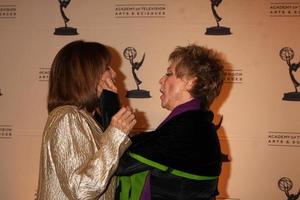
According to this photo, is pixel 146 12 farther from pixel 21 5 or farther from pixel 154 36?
pixel 21 5

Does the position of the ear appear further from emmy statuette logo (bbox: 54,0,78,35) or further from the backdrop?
emmy statuette logo (bbox: 54,0,78,35)

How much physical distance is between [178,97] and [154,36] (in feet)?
3.06

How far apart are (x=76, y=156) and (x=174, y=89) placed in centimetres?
41

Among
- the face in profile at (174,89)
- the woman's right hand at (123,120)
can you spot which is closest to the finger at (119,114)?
the woman's right hand at (123,120)

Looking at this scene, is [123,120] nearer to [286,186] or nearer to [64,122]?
[64,122]

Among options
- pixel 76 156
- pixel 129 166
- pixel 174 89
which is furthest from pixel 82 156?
pixel 174 89

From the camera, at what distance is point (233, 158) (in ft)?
6.61

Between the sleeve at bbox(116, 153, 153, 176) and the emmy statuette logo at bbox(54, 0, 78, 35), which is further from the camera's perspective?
the emmy statuette logo at bbox(54, 0, 78, 35)

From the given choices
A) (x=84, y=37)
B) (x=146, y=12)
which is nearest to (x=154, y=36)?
(x=146, y=12)

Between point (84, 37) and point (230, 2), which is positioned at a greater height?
point (230, 2)

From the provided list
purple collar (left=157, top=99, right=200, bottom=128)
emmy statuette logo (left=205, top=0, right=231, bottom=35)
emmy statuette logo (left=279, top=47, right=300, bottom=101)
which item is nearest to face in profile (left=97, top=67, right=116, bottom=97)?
purple collar (left=157, top=99, right=200, bottom=128)

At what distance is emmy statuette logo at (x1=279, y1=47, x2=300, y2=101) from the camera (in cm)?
197

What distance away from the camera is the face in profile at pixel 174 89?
1189 millimetres

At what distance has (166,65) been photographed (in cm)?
204
